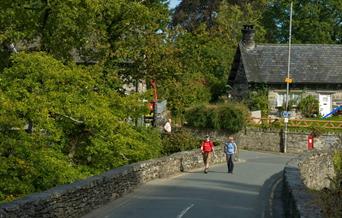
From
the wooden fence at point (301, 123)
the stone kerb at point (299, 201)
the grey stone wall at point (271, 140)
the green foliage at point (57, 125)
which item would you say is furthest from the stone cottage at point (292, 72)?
the stone kerb at point (299, 201)

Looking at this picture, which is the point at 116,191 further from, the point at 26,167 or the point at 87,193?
the point at 26,167

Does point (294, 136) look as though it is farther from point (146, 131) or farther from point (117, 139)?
point (117, 139)

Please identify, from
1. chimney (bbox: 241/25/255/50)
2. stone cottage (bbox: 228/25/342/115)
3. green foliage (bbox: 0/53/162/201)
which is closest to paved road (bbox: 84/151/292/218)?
green foliage (bbox: 0/53/162/201)

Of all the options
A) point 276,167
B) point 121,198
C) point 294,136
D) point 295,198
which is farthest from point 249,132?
point 295,198

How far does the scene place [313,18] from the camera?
7175 centimetres

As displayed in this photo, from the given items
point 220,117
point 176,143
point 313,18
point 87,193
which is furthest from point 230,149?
point 313,18

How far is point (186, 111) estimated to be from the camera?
47531 millimetres

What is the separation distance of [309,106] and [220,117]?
455 inches

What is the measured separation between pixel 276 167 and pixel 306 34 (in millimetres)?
41411

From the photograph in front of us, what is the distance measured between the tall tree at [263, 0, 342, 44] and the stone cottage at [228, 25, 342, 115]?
13858 millimetres

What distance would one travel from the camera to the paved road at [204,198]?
1744cm

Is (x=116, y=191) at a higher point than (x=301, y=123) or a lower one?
lower

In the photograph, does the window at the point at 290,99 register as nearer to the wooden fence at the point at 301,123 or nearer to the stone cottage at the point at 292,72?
the stone cottage at the point at 292,72

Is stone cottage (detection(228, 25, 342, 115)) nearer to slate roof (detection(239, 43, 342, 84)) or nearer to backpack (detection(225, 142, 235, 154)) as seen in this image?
slate roof (detection(239, 43, 342, 84))
